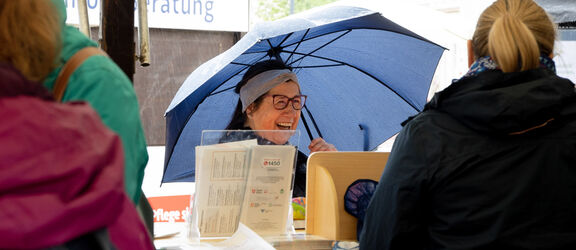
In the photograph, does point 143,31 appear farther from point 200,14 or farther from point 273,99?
point 200,14

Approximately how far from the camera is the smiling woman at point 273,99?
364 centimetres

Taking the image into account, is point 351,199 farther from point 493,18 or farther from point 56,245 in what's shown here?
point 56,245

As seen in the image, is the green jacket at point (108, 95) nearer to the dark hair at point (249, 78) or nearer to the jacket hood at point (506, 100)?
the jacket hood at point (506, 100)

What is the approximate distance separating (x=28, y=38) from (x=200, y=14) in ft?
9.93

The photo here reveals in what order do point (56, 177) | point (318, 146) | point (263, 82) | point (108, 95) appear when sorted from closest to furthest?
point (56, 177) → point (108, 95) → point (263, 82) → point (318, 146)

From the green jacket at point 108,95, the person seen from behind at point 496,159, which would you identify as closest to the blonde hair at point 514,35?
the person seen from behind at point 496,159

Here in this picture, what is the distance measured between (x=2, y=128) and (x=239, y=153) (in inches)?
56.5

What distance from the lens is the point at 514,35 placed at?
1883mm

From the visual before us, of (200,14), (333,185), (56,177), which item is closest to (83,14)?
(333,185)

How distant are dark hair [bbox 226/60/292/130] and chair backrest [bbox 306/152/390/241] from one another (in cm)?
133

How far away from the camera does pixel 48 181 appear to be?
868mm

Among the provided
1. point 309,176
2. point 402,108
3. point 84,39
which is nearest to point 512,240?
point 309,176

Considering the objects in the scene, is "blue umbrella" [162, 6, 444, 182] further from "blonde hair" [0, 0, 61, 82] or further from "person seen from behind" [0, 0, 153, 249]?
"person seen from behind" [0, 0, 153, 249]

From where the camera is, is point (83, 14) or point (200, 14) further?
point (200, 14)
